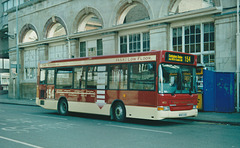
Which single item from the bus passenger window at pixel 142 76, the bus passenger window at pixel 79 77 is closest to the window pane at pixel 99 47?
the bus passenger window at pixel 79 77

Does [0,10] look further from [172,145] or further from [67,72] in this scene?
[172,145]

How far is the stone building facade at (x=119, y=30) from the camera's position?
17.0 metres

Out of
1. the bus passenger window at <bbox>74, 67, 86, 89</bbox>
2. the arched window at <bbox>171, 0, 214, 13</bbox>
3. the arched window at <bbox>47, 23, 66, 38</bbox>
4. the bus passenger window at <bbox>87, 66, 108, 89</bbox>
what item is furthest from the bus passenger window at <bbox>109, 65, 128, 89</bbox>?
the arched window at <bbox>47, 23, 66, 38</bbox>

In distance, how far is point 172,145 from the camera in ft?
26.0

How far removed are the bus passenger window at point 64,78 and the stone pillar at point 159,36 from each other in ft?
22.8

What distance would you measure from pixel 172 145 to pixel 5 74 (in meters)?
46.6

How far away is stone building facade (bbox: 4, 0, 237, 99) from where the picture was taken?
55.8ft

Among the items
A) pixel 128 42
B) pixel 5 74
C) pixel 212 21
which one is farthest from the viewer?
pixel 5 74

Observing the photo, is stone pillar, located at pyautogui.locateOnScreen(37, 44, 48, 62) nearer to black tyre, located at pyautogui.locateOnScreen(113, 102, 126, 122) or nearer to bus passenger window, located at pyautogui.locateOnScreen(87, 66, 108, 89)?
bus passenger window, located at pyautogui.locateOnScreen(87, 66, 108, 89)

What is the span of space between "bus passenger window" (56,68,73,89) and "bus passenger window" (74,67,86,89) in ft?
1.46

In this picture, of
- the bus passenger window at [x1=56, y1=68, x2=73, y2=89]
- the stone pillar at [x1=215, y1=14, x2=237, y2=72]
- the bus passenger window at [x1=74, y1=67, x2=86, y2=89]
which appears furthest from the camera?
the stone pillar at [x1=215, y1=14, x2=237, y2=72]

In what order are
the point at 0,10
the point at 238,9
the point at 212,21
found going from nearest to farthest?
the point at 238,9 → the point at 212,21 → the point at 0,10

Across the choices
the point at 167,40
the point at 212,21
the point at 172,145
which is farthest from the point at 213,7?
the point at 172,145

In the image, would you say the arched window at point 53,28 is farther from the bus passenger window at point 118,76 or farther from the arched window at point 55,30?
the bus passenger window at point 118,76
